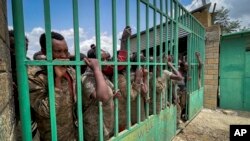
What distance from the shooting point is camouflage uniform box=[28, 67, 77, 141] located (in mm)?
1398

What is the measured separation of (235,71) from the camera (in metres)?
6.85

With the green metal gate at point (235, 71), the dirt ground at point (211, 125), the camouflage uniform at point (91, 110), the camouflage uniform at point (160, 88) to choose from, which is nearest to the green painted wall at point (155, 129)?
the camouflage uniform at point (160, 88)

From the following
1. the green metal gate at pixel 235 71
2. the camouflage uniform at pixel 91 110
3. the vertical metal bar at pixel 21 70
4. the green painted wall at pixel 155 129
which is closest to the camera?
the vertical metal bar at pixel 21 70

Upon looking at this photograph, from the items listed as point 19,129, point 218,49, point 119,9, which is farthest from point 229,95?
point 19,129

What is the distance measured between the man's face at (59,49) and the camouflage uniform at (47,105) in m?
0.14

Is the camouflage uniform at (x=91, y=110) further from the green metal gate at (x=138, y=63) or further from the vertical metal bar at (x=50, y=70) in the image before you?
the vertical metal bar at (x=50, y=70)

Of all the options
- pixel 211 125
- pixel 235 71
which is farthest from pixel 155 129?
pixel 235 71

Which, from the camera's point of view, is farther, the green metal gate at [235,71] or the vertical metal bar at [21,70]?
the green metal gate at [235,71]

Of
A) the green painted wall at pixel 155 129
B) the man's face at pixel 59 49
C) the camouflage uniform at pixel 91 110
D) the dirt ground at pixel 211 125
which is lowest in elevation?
the dirt ground at pixel 211 125

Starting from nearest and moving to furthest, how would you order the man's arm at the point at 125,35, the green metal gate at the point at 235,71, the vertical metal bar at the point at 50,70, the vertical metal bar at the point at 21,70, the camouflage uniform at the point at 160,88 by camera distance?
the vertical metal bar at the point at 21,70, the vertical metal bar at the point at 50,70, the man's arm at the point at 125,35, the camouflage uniform at the point at 160,88, the green metal gate at the point at 235,71

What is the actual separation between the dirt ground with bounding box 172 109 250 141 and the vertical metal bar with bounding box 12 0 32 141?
343 centimetres

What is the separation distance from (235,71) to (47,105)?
6.89m

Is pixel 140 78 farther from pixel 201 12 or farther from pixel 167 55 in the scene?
pixel 201 12

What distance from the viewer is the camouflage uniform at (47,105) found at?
140 cm
